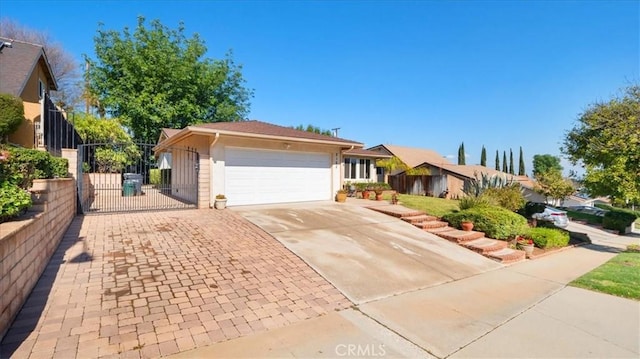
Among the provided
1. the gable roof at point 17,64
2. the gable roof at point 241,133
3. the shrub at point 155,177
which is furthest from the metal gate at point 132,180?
the gable roof at point 17,64

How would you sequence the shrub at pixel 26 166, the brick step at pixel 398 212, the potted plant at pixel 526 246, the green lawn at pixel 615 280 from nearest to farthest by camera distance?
the shrub at pixel 26 166, the green lawn at pixel 615 280, the potted plant at pixel 526 246, the brick step at pixel 398 212

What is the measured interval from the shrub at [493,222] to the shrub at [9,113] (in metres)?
A: 13.8

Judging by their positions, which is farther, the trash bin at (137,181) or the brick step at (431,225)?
the trash bin at (137,181)

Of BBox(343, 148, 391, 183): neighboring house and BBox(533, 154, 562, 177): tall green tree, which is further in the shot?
BBox(533, 154, 562, 177): tall green tree

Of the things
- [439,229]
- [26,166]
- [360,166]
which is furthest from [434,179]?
[26,166]

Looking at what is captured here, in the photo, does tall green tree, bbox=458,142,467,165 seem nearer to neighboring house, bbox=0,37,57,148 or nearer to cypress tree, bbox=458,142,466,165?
cypress tree, bbox=458,142,466,165

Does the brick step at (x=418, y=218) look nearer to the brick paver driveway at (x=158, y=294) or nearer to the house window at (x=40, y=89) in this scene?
the brick paver driveway at (x=158, y=294)

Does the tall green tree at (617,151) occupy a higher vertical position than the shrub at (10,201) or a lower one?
higher

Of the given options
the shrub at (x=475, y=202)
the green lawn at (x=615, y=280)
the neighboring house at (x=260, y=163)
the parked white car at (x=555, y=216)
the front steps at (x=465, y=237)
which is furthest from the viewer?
the parked white car at (x=555, y=216)

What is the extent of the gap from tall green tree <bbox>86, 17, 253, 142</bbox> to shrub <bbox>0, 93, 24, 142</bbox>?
14.1 m

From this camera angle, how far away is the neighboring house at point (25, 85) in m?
10.2

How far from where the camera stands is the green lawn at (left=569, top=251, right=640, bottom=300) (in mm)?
5770

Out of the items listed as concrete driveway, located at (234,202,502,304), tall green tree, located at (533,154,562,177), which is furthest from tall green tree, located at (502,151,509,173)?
concrete driveway, located at (234,202,502,304)

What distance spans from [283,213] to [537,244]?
27.9ft
